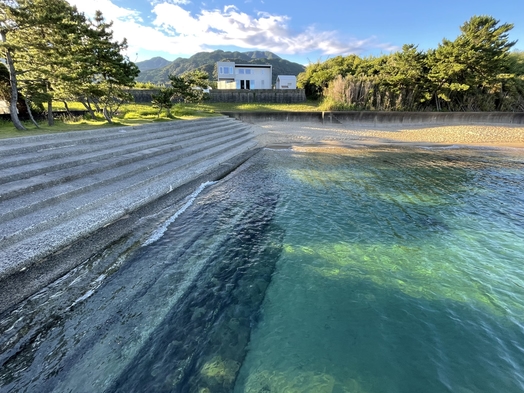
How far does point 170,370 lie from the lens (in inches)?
80.4

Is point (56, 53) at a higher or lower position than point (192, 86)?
lower

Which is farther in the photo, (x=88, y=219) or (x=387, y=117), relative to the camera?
(x=387, y=117)

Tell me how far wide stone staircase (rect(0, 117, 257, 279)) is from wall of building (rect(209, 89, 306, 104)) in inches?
573

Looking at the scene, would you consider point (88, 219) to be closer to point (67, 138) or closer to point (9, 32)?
point (67, 138)

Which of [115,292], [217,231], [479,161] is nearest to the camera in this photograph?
[115,292]

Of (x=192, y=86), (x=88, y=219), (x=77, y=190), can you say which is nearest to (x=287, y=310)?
(x=88, y=219)

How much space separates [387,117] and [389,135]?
105 inches

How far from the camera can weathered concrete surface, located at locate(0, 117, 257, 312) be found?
2998 mm

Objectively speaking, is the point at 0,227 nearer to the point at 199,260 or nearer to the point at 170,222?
the point at 170,222

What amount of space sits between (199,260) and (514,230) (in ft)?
18.4

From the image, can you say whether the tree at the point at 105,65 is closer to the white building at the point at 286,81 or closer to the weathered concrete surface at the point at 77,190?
the weathered concrete surface at the point at 77,190

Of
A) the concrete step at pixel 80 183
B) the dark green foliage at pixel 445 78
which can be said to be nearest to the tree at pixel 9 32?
the concrete step at pixel 80 183

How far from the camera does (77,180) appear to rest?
4824 millimetres

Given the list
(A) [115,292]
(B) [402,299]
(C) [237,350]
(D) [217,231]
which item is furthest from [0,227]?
(B) [402,299]
